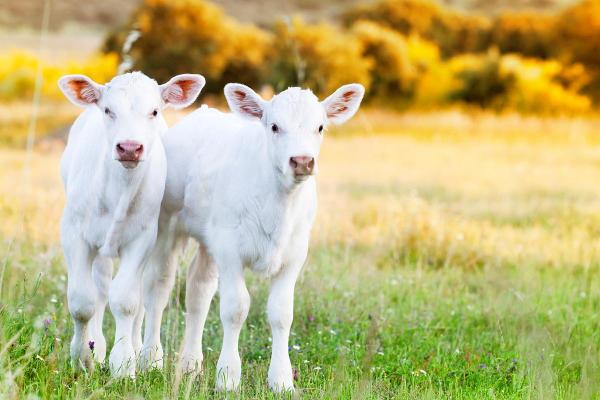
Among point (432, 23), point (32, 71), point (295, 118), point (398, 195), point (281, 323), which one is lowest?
point (398, 195)

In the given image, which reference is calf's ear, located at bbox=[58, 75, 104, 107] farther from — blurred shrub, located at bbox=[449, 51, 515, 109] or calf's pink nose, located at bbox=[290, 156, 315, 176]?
blurred shrub, located at bbox=[449, 51, 515, 109]

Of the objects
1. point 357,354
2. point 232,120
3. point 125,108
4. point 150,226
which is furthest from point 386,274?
point 125,108

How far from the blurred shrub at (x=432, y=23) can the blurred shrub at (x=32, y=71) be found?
39.2ft

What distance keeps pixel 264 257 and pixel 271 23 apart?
101 ft

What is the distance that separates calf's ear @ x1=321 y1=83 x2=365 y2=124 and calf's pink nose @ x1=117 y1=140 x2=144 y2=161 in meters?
1.19

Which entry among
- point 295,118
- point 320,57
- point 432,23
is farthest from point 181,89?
point 432,23

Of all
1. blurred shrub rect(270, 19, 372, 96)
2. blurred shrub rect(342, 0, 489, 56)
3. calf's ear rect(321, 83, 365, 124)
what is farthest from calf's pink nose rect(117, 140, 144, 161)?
blurred shrub rect(342, 0, 489, 56)

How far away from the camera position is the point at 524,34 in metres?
32.6

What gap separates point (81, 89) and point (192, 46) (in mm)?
21362

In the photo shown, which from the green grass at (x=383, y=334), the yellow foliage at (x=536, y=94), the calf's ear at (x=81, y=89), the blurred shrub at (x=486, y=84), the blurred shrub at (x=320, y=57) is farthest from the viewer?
the blurred shrub at (x=486, y=84)

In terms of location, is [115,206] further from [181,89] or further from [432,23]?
[432,23]

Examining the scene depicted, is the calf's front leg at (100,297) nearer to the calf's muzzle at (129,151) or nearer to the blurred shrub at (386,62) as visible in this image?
the calf's muzzle at (129,151)

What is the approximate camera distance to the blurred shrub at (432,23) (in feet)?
114

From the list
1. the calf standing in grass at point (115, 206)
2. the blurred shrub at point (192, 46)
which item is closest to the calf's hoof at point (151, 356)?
the calf standing in grass at point (115, 206)
